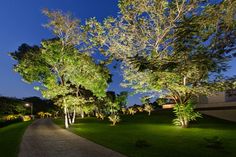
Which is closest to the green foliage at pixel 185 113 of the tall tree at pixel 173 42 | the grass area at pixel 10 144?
the tall tree at pixel 173 42

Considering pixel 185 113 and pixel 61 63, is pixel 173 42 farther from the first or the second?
pixel 61 63

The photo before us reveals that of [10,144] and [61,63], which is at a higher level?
[61,63]

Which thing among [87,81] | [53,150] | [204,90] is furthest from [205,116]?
[53,150]

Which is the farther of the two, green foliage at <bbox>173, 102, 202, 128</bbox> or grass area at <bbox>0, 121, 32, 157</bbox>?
green foliage at <bbox>173, 102, 202, 128</bbox>

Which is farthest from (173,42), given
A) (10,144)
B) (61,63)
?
(61,63)

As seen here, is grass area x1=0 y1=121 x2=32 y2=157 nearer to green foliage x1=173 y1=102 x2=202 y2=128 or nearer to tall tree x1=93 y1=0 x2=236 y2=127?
tall tree x1=93 y1=0 x2=236 y2=127

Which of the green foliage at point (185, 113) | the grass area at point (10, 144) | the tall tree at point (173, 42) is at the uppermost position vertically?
the tall tree at point (173, 42)

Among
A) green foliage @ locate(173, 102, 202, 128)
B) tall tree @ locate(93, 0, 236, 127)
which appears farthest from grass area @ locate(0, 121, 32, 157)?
green foliage @ locate(173, 102, 202, 128)

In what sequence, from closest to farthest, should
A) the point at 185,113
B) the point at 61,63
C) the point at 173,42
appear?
the point at 173,42
the point at 185,113
the point at 61,63

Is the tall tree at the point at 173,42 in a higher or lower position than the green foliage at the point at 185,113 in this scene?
higher

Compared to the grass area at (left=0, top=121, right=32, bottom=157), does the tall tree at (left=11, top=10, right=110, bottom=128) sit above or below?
above

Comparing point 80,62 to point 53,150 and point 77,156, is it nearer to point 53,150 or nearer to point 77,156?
point 53,150

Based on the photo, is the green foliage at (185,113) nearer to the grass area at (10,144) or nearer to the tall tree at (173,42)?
the tall tree at (173,42)

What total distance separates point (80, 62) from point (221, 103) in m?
20.9
